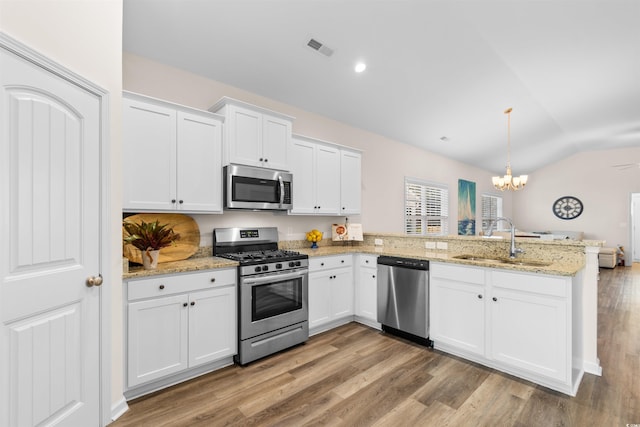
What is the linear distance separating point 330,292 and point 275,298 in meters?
0.81

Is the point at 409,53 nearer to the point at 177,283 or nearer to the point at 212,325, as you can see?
the point at 177,283

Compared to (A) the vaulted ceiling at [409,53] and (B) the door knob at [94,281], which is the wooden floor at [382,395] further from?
(A) the vaulted ceiling at [409,53]

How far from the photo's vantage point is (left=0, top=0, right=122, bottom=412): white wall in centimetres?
151

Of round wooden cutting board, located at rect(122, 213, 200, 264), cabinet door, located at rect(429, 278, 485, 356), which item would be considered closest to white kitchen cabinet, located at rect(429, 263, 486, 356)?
cabinet door, located at rect(429, 278, 485, 356)

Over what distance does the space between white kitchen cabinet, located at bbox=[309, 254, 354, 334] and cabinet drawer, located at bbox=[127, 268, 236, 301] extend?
99 centimetres

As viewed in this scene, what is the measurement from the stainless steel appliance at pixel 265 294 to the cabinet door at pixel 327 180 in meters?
0.93

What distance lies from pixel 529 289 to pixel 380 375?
138cm

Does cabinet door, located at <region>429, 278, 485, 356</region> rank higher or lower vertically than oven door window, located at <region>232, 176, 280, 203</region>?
lower

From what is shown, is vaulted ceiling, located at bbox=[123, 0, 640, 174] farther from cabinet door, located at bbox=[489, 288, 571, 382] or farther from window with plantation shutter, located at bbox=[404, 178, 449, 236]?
cabinet door, located at bbox=[489, 288, 571, 382]

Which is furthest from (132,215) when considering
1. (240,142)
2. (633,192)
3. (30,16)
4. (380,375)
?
(633,192)

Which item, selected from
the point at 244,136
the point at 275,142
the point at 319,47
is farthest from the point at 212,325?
the point at 319,47

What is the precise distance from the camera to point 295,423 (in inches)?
77.2

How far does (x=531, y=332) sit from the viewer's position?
7.80 ft

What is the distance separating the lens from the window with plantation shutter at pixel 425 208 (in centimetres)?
589
